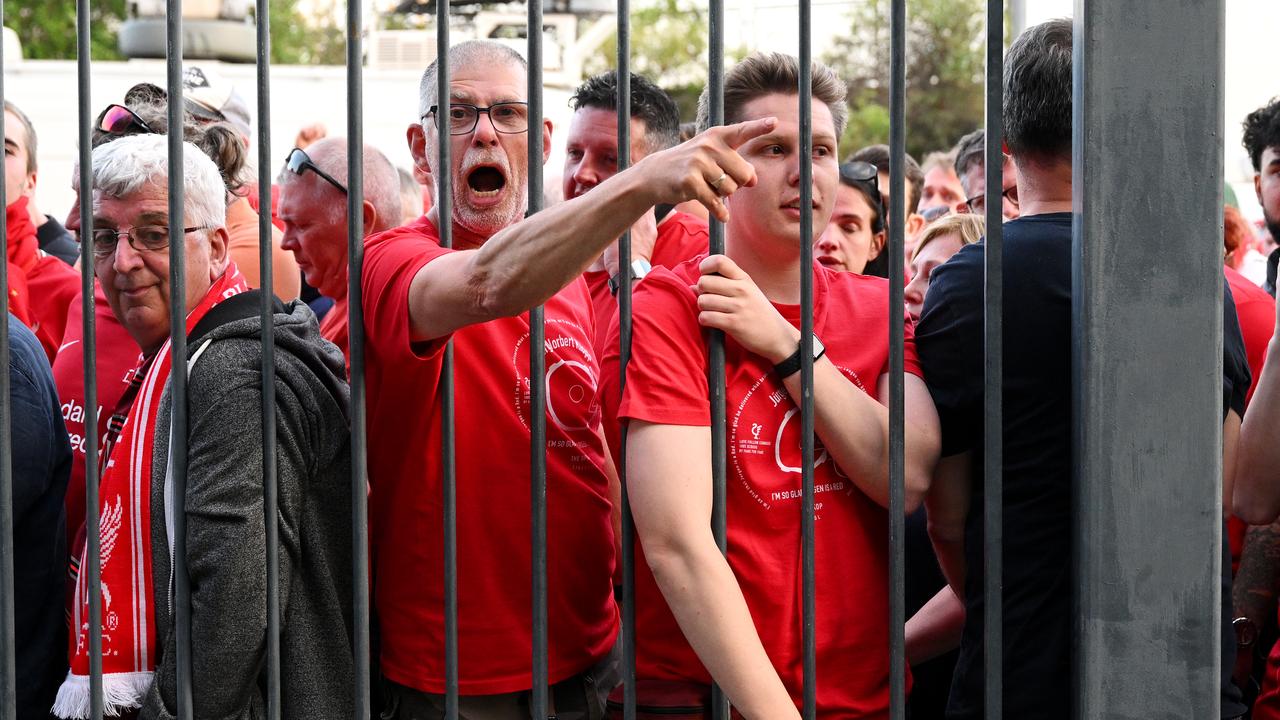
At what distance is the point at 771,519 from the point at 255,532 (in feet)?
2.60

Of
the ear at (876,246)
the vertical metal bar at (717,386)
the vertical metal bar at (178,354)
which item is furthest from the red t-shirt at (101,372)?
the ear at (876,246)

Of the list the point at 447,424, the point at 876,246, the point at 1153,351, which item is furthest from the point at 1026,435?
the point at 876,246

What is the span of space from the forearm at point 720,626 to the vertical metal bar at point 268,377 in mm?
561

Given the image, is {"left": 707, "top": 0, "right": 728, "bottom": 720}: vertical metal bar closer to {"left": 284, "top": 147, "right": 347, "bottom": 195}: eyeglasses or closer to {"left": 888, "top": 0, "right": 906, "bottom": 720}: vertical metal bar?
{"left": 888, "top": 0, "right": 906, "bottom": 720}: vertical metal bar

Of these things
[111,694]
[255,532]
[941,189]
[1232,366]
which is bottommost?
[111,694]

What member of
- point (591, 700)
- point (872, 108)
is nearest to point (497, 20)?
point (872, 108)

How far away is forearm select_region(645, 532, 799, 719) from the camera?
6.48 feet

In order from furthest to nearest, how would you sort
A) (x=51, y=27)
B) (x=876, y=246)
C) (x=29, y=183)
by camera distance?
(x=51, y=27)
(x=29, y=183)
(x=876, y=246)

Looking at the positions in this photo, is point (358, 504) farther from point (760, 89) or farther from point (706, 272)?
point (760, 89)

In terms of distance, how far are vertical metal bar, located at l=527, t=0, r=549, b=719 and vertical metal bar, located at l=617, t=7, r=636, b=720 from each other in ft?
0.38

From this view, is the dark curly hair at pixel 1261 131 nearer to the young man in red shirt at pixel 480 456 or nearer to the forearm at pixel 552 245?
the young man in red shirt at pixel 480 456

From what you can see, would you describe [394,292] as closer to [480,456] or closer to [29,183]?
[480,456]

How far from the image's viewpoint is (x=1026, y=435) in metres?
2.09

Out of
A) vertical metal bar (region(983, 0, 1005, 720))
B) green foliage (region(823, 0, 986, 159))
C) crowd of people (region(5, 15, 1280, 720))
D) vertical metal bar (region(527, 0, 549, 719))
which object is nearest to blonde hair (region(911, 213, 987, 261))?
crowd of people (region(5, 15, 1280, 720))
